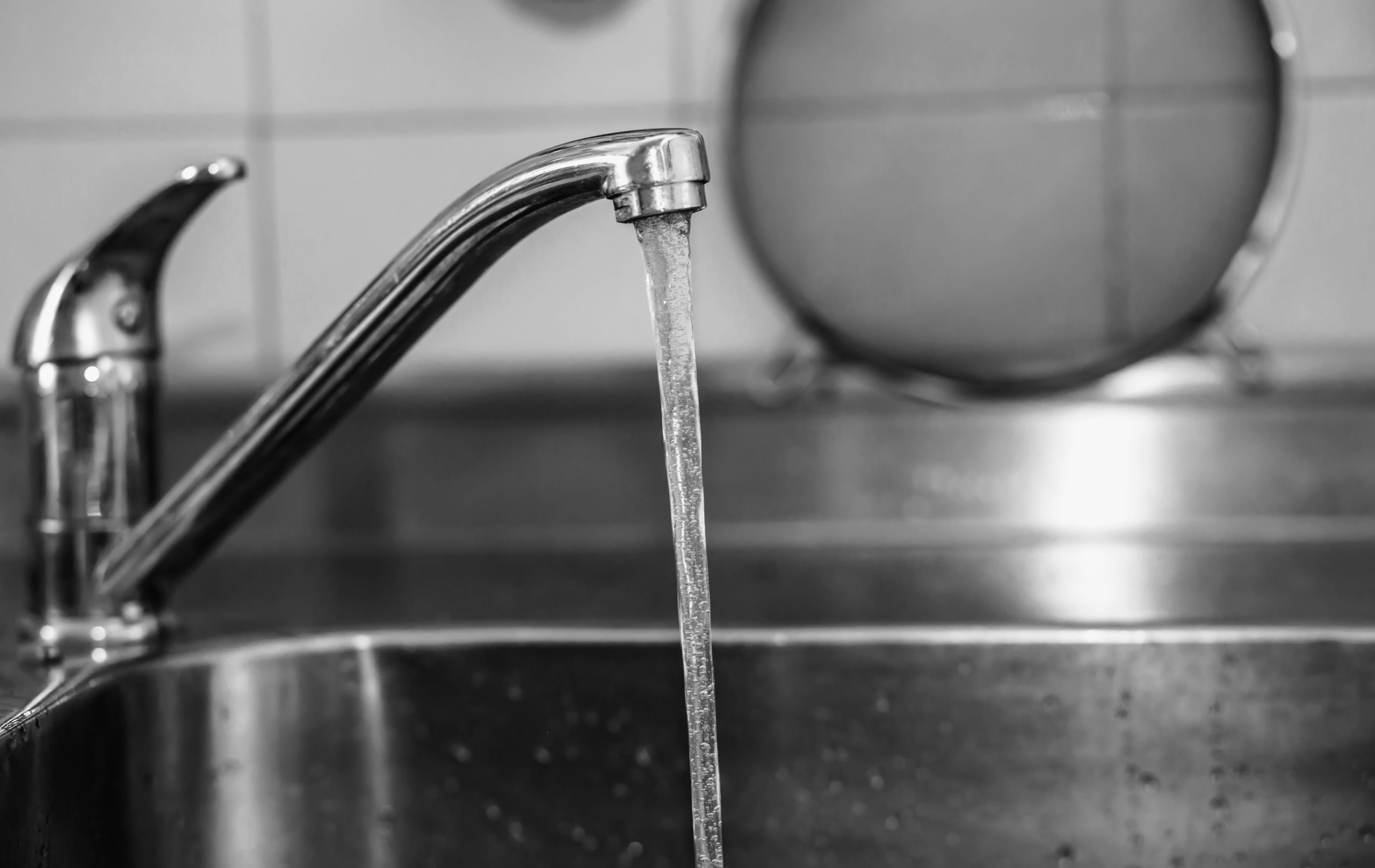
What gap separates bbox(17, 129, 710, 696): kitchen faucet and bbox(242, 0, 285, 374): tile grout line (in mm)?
335

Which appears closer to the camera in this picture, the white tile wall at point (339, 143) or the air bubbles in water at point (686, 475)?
the air bubbles in water at point (686, 475)

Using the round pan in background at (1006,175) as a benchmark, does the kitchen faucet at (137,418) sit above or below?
below

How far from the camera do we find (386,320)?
50 cm

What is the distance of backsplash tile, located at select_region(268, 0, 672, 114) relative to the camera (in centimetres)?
89

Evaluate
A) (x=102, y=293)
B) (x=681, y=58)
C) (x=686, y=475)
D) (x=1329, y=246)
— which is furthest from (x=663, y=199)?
(x=1329, y=246)

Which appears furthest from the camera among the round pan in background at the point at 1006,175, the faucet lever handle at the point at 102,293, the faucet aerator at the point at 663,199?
the round pan in background at the point at 1006,175

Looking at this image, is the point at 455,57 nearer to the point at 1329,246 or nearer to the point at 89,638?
the point at 89,638

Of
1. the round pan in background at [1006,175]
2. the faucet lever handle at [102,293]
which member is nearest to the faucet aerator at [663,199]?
the faucet lever handle at [102,293]

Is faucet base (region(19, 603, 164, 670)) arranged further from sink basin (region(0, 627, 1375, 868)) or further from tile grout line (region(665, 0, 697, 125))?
tile grout line (region(665, 0, 697, 125))

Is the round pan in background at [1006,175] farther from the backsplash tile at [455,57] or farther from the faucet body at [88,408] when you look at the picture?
the faucet body at [88,408]

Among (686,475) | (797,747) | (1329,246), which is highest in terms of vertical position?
(1329,246)

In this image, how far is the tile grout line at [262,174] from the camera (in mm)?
915

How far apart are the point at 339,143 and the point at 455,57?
11 centimetres

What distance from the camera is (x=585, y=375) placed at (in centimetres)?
88
